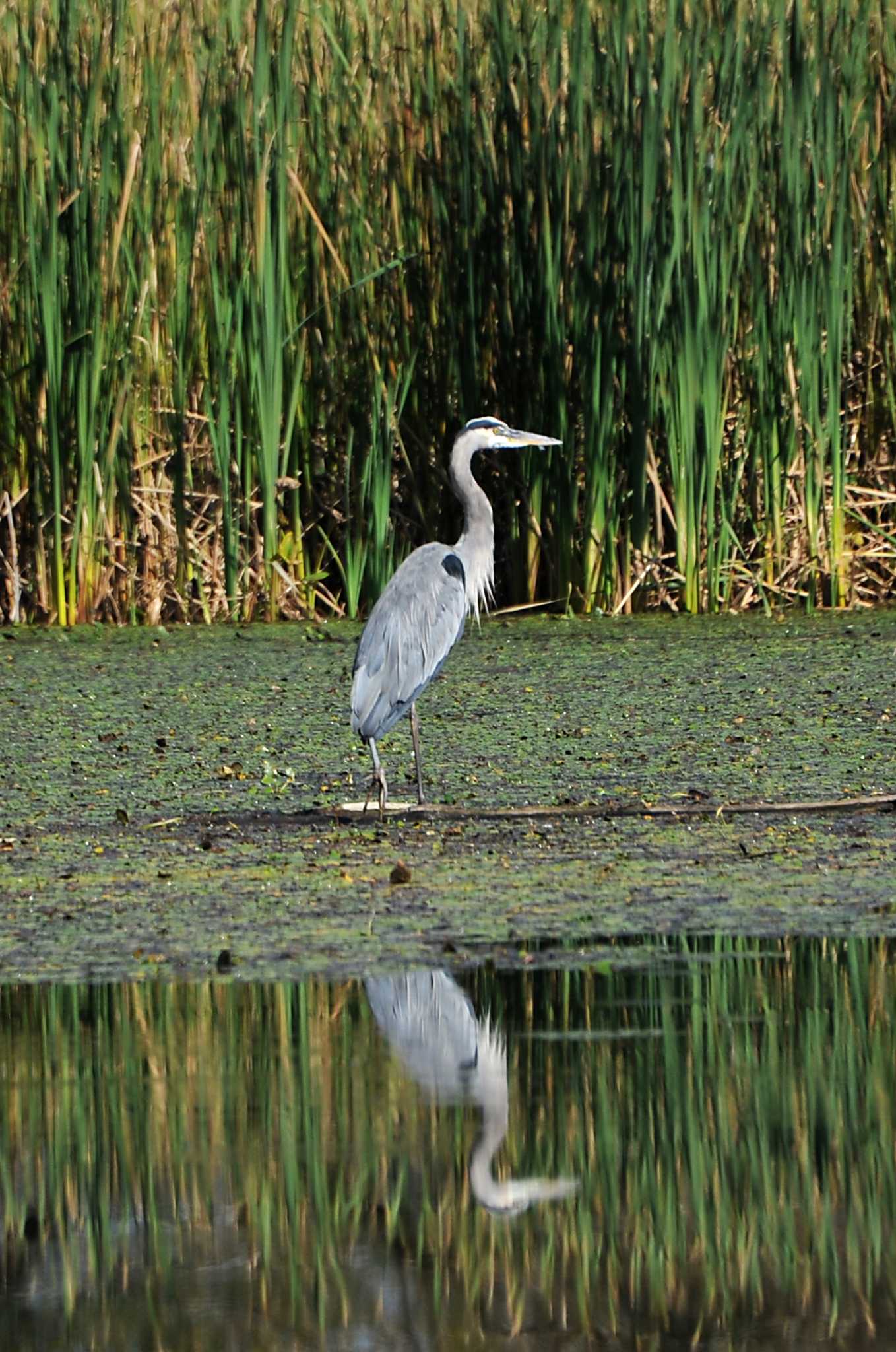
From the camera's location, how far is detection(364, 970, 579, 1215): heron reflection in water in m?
2.19

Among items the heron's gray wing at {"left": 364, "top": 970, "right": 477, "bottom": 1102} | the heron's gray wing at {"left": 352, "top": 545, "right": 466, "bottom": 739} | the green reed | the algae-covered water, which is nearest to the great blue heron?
the heron's gray wing at {"left": 352, "top": 545, "right": 466, "bottom": 739}

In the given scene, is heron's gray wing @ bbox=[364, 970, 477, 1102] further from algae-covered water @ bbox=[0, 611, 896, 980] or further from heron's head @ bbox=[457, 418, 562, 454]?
heron's head @ bbox=[457, 418, 562, 454]

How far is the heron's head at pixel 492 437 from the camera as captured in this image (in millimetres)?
5750

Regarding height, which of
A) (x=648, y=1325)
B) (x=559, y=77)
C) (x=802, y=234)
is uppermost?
(x=559, y=77)

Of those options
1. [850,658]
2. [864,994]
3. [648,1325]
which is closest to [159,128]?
[850,658]

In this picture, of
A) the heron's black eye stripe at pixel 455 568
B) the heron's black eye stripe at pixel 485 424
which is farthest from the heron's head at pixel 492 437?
the heron's black eye stripe at pixel 455 568

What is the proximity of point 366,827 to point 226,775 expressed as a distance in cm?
57

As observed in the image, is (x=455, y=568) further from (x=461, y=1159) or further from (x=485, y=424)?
(x=461, y=1159)

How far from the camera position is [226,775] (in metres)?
4.83

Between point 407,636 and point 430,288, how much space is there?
240 cm

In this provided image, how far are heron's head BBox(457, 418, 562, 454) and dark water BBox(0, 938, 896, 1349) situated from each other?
2.71 metres

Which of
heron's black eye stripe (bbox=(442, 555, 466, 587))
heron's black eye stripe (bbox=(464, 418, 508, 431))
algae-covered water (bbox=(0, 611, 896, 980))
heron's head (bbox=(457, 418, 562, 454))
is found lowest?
algae-covered water (bbox=(0, 611, 896, 980))

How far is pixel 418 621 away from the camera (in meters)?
4.96

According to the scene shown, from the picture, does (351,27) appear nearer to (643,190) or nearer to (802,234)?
(643,190)
